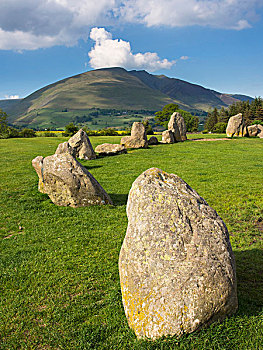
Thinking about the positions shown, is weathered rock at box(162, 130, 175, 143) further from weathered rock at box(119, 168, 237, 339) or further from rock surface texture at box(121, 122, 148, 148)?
weathered rock at box(119, 168, 237, 339)

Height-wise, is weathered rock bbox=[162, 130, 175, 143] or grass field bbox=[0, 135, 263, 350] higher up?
weathered rock bbox=[162, 130, 175, 143]

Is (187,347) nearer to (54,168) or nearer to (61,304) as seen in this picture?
(61,304)

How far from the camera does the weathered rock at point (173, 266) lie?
3.99 metres

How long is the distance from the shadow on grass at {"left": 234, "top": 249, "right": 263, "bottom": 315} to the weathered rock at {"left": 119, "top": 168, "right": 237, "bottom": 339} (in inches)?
26.9

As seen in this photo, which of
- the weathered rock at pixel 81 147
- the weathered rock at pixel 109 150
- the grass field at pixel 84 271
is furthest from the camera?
the weathered rock at pixel 109 150

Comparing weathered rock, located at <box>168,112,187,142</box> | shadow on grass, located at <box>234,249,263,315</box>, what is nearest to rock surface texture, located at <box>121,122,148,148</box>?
weathered rock, located at <box>168,112,187,142</box>

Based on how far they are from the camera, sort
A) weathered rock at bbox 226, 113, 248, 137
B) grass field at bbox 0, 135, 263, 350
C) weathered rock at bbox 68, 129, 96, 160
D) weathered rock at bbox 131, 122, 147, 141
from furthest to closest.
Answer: weathered rock at bbox 226, 113, 248, 137 < weathered rock at bbox 131, 122, 147, 141 < weathered rock at bbox 68, 129, 96, 160 < grass field at bbox 0, 135, 263, 350

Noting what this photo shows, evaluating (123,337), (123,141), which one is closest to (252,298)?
(123,337)

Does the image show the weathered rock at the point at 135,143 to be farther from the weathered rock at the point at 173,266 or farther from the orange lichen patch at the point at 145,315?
the orange lichen patch at the point at 145,315

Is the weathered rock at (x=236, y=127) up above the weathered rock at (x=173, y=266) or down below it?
above

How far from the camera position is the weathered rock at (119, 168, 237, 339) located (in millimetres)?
3994

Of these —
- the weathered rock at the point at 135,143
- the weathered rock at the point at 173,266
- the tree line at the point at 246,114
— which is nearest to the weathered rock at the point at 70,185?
the weathered rock at the point at 173,266

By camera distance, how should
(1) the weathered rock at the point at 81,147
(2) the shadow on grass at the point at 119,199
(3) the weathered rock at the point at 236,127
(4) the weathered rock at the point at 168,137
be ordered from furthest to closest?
(3) the weathered rock at the point at 236,127
(4) the weathered rock at the point at 168,137
(1) the weathered rock at the point at 81,147
(2) the shadow on grass at the point at 119,199

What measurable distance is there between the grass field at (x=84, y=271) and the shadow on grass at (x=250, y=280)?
23 millimetres
